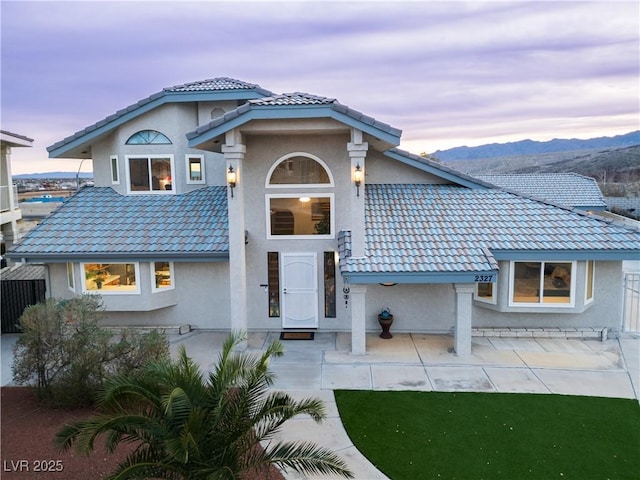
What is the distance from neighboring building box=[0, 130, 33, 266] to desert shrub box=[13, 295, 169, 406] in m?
12.5

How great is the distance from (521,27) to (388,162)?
646 centimetres

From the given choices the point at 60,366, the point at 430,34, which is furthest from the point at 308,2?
the point at 60,366

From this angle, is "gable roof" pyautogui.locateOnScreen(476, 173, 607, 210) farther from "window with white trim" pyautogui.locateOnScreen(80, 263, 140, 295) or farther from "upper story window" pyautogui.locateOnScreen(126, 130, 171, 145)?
"window with white trim" pyautogui.locateOnScreen(80, 263, 140, 295)

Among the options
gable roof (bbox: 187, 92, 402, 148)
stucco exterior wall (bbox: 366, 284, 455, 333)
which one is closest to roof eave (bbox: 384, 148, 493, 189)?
gable roof (bbox: 187, 92, 402, 148)

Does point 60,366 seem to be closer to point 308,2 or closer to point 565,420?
point 565,420

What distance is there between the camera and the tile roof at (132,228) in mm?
12000

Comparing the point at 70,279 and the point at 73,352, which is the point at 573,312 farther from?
the point at 70,279

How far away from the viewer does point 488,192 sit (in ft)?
43.2

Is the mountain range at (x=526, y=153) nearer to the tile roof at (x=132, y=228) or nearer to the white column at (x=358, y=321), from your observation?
the tile roof at (x=132, y=228)

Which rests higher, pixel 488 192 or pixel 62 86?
pixel 62 86

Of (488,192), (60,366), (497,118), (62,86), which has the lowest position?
(60,366)

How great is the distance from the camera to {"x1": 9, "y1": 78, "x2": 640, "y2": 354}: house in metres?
10.8

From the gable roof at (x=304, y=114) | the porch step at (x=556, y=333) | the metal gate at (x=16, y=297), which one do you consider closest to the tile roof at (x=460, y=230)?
the porch step at (x=556, y=333)

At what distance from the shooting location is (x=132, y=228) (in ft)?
41.9
